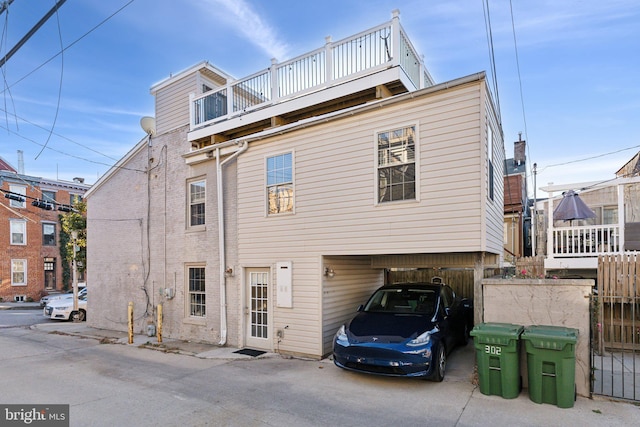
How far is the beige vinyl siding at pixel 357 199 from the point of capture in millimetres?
6414

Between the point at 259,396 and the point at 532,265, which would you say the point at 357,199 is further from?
the point at 532,265

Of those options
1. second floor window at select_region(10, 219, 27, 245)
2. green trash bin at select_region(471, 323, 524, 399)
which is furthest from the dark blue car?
second floor window at select_region(10, 219, 27, 245)

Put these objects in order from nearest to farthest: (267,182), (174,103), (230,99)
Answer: (267,182) → (230,99) → (174,103)

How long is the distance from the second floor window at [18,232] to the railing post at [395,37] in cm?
3097

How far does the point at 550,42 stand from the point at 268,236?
27.6 feet

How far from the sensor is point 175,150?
36.3 ft

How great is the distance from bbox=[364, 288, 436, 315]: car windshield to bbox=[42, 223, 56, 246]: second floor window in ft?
100

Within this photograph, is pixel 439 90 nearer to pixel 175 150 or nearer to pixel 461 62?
pixel 461 62

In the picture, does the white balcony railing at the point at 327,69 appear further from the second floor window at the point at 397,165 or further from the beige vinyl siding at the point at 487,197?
the beige vinyl siding at the point at 487,197

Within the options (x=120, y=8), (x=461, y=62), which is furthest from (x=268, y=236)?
(x=461, y=62)

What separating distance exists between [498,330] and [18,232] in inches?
1293

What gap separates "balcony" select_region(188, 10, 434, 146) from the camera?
24.3 feet

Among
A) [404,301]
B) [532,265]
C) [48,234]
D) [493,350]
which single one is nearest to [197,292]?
[404,301]

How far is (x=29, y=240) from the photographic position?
27.2 metres
